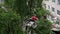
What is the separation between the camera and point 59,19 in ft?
66.5

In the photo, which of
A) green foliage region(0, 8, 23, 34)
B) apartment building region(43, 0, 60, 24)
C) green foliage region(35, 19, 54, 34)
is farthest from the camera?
apartment building region(43, 0, 60, 24)

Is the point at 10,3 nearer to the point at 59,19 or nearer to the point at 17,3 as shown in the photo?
the point at 17,3

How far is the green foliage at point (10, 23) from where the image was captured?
6.08 m

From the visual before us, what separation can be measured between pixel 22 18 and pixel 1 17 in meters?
0.78

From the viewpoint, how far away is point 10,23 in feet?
20.1

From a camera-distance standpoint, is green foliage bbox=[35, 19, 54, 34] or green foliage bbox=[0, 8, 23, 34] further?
green foliage bbox=[35, 19, 54, 34]

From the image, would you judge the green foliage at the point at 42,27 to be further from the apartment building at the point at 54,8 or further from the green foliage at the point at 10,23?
the apartment building at the point at 54,8

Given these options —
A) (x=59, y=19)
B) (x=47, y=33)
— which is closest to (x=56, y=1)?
(x=59, y=19)

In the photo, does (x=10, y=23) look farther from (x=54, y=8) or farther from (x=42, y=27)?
(x=54, y=8)

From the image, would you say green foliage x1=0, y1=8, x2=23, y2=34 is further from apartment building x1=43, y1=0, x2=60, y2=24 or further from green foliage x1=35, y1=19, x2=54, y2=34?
apartment building x1=43, y1=0, x2=60, y2=24

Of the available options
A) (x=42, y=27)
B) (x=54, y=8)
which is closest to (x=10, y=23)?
(x=42, y=27)

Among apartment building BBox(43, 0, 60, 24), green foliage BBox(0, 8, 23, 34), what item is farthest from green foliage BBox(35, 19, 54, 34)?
apartment building BBox(43, 0, 60, 24)

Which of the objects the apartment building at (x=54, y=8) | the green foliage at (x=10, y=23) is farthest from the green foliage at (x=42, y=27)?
the apartment building at (x=54, y=8)

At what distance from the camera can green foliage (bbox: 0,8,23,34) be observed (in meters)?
6.08
